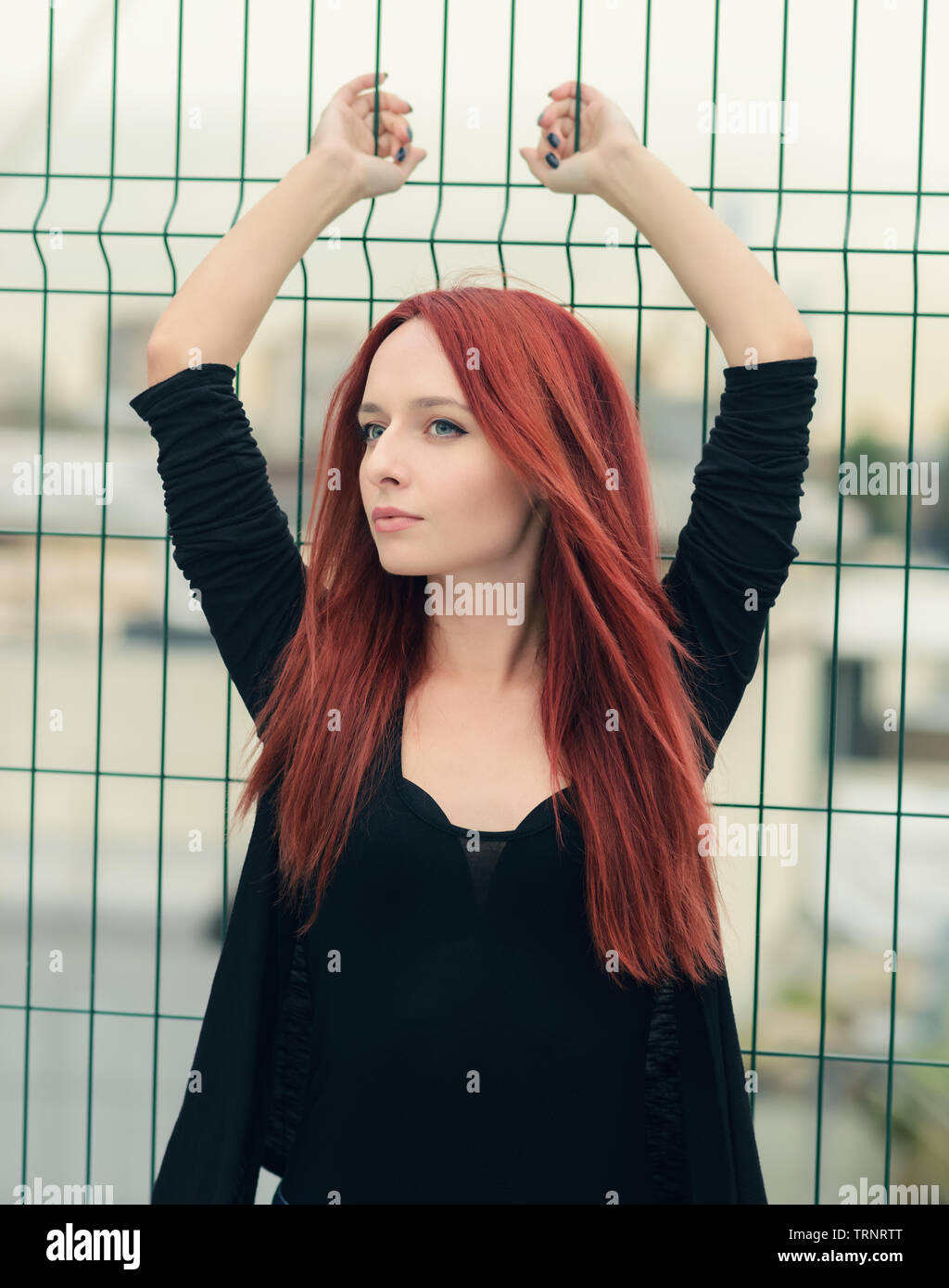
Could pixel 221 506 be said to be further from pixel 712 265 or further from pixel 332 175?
pixel 712 265

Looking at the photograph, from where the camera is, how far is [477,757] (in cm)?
122

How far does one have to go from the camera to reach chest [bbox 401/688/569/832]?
3.89ft

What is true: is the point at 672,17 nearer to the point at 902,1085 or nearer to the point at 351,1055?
the point at 351,1055

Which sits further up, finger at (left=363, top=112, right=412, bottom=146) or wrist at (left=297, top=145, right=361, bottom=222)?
finger at (left=363, top=112, right=412, bottom=146)

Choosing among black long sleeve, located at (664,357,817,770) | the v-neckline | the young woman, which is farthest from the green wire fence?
the v-neckline

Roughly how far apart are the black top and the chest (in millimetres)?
27

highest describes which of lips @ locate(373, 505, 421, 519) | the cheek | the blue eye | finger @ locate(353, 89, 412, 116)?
finger @ locate(353, 89, 412, 116)

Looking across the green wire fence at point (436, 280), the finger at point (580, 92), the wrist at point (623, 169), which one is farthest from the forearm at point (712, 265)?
the green wire fence at point (436, 280)

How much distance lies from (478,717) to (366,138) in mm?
768

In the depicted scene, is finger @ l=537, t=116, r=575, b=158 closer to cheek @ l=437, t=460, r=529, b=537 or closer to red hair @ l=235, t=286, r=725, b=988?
red hair @ l=235, t=286, r=725, b=988

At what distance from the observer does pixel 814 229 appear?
5.28 feet

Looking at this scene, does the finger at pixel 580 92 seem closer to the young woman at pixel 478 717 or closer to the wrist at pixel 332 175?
the young woman at pixel 478 717

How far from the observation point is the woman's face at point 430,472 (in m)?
1.15

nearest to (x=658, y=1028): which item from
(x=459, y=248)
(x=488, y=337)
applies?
(x=488, y=337)
